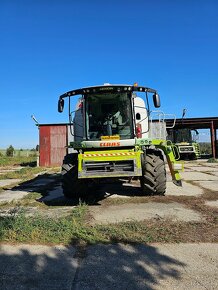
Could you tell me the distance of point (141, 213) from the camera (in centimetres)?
703

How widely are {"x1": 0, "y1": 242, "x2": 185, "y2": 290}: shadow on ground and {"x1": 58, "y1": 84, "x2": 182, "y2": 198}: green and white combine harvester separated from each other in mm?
3110

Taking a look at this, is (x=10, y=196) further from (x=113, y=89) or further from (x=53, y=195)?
(x=113, y=89)

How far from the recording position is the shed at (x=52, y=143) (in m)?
28.9

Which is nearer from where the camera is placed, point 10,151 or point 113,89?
point 113,89

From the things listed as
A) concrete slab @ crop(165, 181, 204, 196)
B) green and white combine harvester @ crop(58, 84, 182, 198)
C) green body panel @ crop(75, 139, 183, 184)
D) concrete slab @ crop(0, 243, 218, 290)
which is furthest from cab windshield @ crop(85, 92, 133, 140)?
concrete slab @ crop(0, 243, 218, 290)

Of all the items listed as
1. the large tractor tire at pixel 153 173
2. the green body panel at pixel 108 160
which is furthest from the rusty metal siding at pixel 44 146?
the green body panel at pixel 108 160

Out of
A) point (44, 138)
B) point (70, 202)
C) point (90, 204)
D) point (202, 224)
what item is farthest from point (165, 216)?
point (44, 138)

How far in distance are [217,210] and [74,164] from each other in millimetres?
3659

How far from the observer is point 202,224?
5.98m

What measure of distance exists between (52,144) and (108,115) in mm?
21001

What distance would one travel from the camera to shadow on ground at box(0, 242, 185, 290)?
3729mm

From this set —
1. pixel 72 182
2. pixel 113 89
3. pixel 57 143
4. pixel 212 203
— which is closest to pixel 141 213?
pixel 212 203

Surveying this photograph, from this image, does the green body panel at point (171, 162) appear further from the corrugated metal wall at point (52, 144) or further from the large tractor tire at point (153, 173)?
the corrugated metal wall at point (52, 144)

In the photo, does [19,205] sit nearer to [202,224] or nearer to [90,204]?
[90,204]
